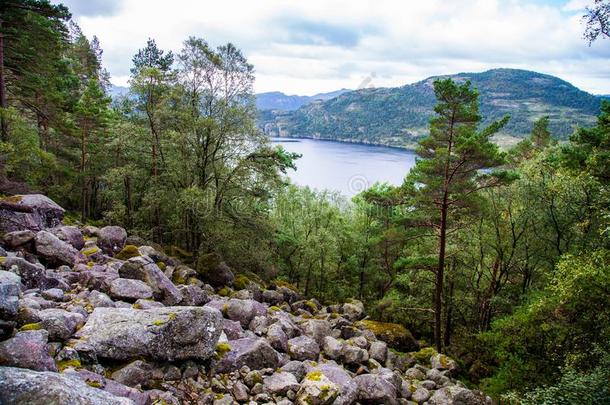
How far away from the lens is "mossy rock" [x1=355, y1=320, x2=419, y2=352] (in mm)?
21766

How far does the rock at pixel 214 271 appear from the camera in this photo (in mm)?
21172

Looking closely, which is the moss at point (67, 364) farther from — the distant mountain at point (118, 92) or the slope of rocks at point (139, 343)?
the distant mountain at point (118, 92)

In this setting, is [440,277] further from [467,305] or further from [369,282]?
[369,282]

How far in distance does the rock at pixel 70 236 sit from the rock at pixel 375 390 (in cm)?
1165

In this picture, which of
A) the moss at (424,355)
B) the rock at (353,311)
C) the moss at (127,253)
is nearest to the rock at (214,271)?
the moss at (127,253)

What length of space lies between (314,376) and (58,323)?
6.41 m

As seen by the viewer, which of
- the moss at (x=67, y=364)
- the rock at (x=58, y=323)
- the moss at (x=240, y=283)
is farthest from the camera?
the moss at (x=240, y=283)

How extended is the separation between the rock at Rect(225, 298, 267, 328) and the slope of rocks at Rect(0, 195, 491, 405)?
Result: 0.14 feet

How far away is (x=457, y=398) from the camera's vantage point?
13.8m

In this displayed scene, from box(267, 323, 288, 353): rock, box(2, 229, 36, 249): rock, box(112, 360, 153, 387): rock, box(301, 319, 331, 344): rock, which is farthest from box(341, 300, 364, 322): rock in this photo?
box(2, 229, 36, 249): rock

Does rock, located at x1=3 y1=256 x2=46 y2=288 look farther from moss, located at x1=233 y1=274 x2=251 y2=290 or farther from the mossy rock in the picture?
the mossy rock

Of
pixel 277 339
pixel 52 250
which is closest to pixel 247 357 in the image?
pixel 277 339

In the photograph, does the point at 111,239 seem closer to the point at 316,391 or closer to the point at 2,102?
the point at 2,102

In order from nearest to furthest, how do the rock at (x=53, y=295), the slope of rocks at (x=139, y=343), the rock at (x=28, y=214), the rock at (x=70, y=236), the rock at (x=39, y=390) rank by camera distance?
the rock at (x=39, y=390), the slope of rocks at (x=139, y=343), the rock at (x=53, y=295), the rock at (x=28, y=214), the rock at (x=70, y=236)
